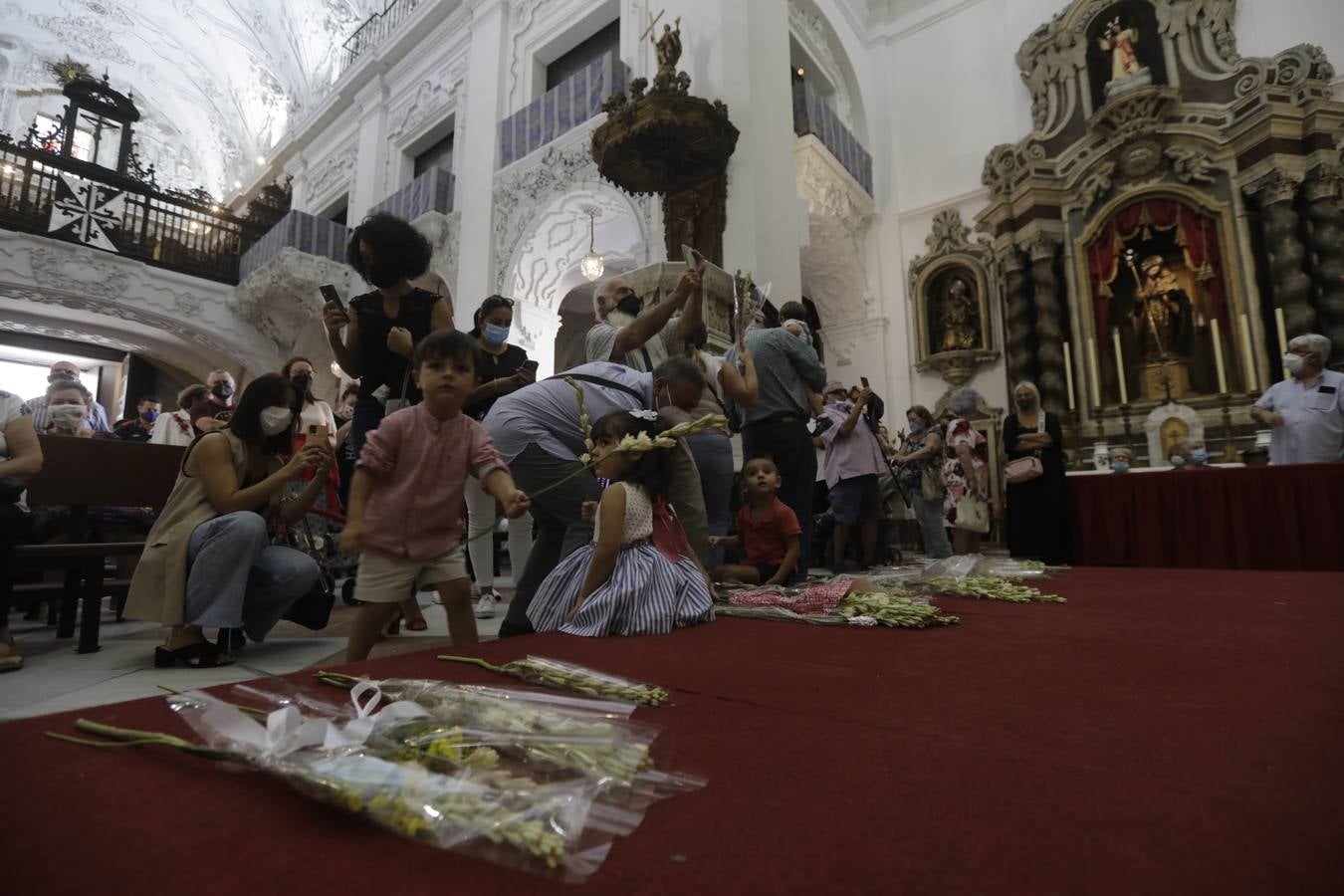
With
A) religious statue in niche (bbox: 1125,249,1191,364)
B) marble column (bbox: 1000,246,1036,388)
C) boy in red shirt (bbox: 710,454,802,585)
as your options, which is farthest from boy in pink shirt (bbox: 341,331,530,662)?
religious statue in niche (bbox: 1125,249,1191,364)

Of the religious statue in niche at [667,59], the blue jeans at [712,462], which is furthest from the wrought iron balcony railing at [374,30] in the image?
the blue jeans at [712,462]

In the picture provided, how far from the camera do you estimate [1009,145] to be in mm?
9281

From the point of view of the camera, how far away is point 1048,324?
869 cm

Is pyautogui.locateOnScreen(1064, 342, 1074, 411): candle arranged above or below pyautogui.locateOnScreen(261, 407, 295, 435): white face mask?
above

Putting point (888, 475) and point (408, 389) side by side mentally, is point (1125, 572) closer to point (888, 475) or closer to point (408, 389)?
point (888, 475)

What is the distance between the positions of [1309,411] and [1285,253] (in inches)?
175

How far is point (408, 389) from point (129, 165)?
19.2m

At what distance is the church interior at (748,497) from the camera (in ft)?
2.22

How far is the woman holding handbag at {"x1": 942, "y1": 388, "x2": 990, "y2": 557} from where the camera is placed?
14.5ft

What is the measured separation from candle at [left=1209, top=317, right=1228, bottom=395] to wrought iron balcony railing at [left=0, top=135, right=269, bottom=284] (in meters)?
16.4

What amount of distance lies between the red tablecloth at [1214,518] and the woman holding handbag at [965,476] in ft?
2.55

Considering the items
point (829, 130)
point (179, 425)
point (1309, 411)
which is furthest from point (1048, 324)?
point (179, 425)

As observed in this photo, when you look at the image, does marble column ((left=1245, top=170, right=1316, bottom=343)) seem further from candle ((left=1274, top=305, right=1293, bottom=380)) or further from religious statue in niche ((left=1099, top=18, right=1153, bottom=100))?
religious statue in niche ((left=1099, top=18, right=1153, bottom=100))

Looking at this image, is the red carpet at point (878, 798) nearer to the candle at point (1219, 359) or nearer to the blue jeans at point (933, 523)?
the blue jeans at point (933, 523)
